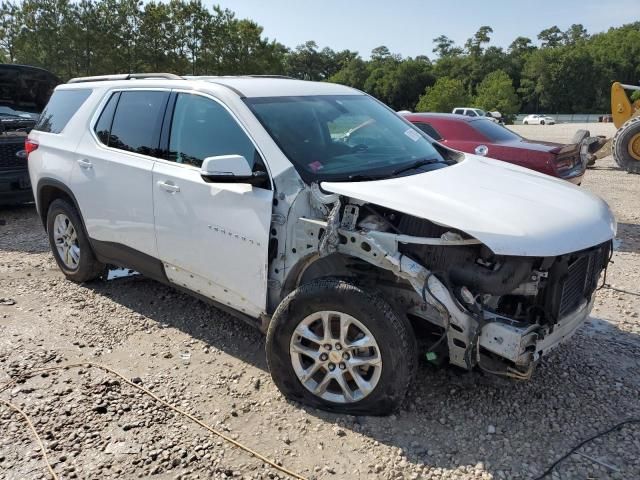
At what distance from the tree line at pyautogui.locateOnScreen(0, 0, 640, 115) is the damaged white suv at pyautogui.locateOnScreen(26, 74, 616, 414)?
36254 millimetres

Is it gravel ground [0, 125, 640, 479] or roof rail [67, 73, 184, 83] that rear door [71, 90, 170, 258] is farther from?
gravel ground [0, 125, 640, 479]

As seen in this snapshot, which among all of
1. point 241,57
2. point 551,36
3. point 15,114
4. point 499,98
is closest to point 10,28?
point 241,57

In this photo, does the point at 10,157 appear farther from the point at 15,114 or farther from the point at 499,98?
the point at 499,98

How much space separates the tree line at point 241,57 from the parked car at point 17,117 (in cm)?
2963

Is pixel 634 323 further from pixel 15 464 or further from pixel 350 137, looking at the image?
pixel 15 464

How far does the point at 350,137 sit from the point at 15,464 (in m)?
2.79

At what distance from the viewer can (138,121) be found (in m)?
4.29

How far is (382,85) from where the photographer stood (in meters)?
96.6

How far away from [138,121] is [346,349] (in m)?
2.51

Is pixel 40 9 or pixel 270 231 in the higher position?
pixel 40 9

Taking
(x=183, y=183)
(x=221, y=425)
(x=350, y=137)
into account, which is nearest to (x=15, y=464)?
(x=221, y=425)

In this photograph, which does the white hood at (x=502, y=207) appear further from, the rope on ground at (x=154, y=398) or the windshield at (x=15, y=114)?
the windshield at (x=15, y=114)

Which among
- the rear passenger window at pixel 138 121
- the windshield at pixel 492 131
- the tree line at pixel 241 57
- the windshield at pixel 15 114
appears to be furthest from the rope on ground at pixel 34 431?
the tree line at pixel 241 57

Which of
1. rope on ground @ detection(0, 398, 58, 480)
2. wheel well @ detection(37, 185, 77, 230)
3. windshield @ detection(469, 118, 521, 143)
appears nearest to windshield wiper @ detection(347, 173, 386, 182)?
rope on ground @ detection(0, 398, 58, 480)
